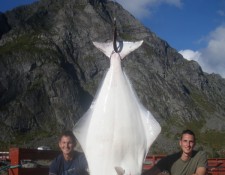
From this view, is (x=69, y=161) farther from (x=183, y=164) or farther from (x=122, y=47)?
(x=122, y=47)

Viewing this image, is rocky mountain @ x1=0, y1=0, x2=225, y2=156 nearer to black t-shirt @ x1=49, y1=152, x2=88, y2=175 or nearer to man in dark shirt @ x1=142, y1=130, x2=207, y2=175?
man in dark shirt @ x1=142, y1=130, x2=207, y2=175

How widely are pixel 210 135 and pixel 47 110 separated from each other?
167ft

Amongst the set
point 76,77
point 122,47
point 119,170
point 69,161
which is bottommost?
point 119,170

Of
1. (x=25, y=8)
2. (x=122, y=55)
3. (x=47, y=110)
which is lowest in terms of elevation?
(x=122, y=55)

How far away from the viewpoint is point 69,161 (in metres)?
4.41

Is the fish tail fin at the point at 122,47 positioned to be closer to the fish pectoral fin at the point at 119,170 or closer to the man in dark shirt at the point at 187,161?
the man in dark shirt at the point at 187,161

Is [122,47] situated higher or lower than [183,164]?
higher

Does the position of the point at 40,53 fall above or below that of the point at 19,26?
below

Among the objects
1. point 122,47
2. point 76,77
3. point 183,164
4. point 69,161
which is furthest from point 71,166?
point 76,77

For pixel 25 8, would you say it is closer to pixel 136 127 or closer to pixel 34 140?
pixel 34 140

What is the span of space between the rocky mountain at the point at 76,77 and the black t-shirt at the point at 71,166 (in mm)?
76276

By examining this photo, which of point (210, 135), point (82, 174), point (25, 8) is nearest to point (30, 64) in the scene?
point (25, 8)

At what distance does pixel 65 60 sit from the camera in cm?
12019

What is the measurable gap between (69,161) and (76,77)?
115360 mm
